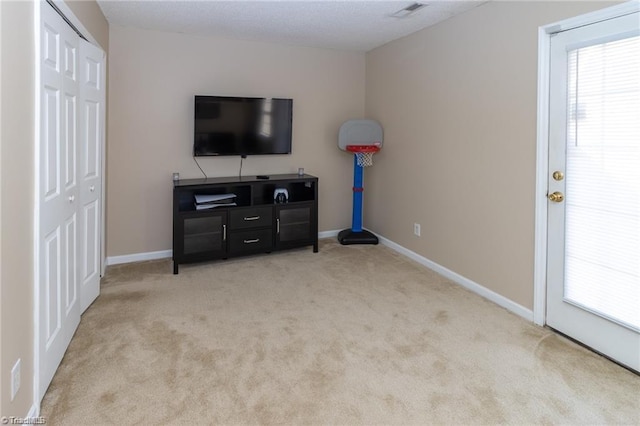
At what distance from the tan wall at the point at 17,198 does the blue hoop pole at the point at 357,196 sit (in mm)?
3651

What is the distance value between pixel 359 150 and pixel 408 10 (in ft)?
5.33

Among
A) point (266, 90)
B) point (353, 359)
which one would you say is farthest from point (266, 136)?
point (353, 359)

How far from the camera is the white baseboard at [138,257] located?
4.22m

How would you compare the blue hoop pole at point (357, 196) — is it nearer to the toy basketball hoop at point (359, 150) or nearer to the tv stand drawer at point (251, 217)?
the toy basketball hoop at point (359, 150)

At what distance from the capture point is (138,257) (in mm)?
4340

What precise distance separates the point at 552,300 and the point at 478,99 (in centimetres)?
167

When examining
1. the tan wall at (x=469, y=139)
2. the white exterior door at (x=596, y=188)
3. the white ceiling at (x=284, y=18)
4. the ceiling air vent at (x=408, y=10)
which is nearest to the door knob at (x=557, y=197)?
the white exterior door at (x=596, y=188)

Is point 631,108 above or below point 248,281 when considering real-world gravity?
above

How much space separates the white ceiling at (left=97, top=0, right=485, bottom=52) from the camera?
341 cm

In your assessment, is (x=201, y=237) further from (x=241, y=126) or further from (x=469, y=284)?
(x=469, y=284)

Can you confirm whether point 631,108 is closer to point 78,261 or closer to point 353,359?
point 353,359

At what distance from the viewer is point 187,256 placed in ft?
13.1

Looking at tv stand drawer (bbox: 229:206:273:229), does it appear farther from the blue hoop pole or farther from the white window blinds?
the white window blinds

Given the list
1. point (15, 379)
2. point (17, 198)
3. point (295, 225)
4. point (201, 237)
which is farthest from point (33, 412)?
point (295, 225)
